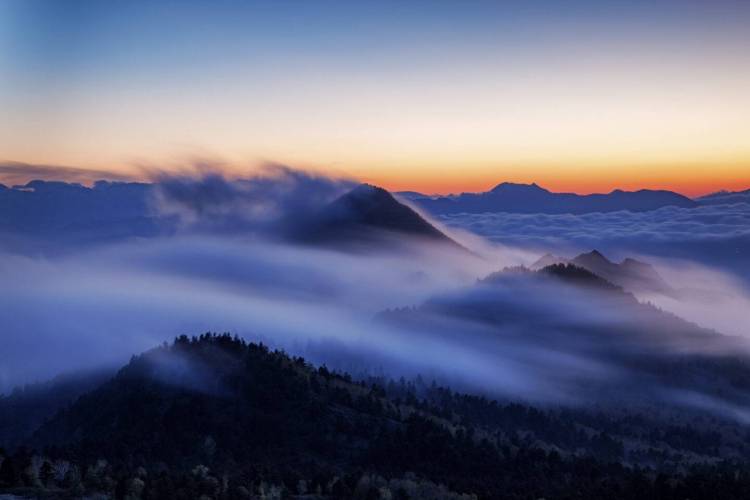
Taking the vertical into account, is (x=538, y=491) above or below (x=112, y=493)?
below

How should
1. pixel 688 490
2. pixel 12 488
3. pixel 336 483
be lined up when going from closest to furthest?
pixel 12 488
pixel 336 483
pixel 688 490

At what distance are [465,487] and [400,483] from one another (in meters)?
19.9

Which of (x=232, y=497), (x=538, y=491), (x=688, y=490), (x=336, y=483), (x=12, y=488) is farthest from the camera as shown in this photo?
(x=538, y=491)

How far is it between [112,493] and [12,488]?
1540 cm

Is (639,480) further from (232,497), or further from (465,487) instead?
(232,497)

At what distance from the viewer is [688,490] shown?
18050 cm

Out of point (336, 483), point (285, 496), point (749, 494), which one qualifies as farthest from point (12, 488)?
point (749, 494)

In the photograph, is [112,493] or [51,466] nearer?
[112,493]

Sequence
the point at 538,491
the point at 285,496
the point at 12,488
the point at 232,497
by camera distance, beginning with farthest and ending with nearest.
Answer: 1. the point at 538,491
2. the point at 285,496
3. the point at 232,497
4. the point at 12,488

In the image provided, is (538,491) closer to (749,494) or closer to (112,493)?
(749,494)

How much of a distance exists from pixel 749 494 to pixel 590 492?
35.5m

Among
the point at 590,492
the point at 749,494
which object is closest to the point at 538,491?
the point at 590,492

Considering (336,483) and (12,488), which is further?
(336,483)

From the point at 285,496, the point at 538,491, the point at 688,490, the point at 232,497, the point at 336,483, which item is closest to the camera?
the point at 232,497
